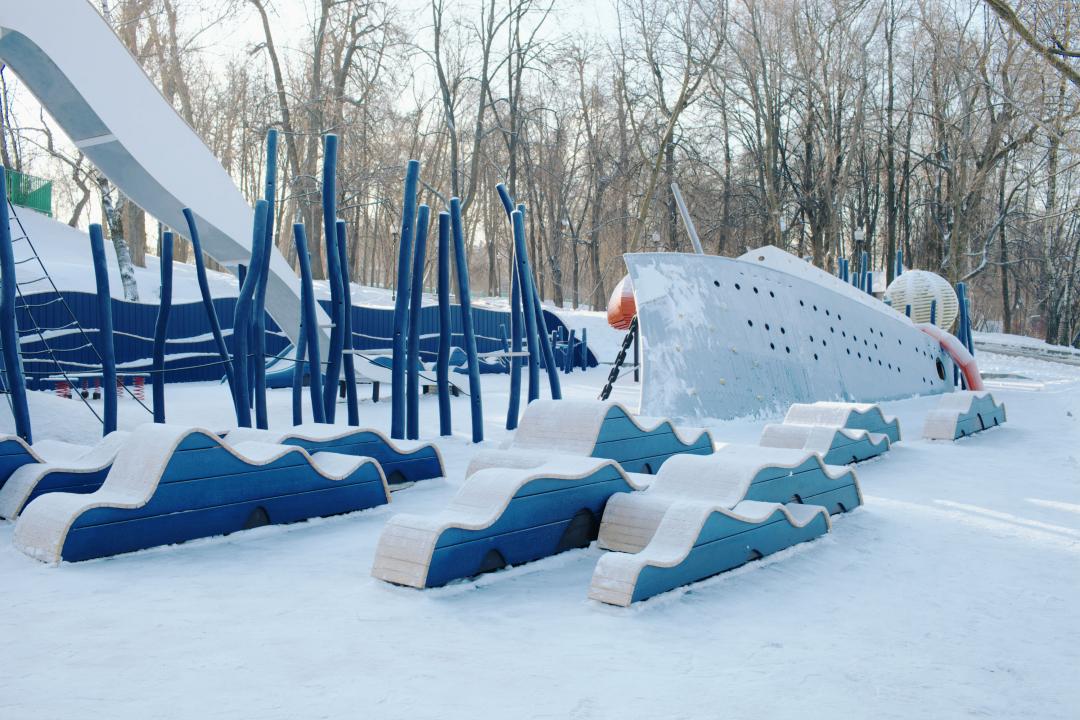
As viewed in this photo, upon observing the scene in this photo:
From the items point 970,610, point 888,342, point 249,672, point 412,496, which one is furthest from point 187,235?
point 888,342

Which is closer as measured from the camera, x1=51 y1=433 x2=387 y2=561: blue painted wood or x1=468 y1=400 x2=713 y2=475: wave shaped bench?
x1=51 y1=433 x2=387 y2=561: blue painted wood

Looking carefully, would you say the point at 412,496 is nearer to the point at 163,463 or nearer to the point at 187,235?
the point at 163,463

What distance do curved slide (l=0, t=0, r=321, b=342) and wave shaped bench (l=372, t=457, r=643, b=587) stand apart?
528cm

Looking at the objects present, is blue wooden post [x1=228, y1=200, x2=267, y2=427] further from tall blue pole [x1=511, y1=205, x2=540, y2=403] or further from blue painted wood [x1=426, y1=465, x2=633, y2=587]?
blue painted wood [x1=426, y1=465, x2=633, y2=587]

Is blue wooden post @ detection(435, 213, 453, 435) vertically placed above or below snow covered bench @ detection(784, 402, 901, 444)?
above

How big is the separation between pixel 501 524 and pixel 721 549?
1.03 meters

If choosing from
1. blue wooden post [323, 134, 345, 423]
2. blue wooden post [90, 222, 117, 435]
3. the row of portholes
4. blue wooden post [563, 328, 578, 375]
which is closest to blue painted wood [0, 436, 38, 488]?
blue wooden post [90, 222, 117, 435]

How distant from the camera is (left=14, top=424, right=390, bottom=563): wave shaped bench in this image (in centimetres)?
412

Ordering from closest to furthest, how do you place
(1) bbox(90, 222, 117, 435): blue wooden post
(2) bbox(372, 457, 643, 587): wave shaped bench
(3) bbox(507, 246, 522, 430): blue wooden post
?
(2) bbox(372, 457, 643, 587): wave shaped bench < (1) bbox(90, 222, 117, 435): blue wooden post < (3) bbox(507, 246, 522, 430): blue wooden post

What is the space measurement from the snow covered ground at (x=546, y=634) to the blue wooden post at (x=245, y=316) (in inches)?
112

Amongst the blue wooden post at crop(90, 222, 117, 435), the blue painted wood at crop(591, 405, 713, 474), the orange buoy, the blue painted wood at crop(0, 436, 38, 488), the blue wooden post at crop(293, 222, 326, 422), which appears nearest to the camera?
the blue painted wood at crop(0, 436, 38, 488)

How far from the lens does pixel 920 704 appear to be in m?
2.59

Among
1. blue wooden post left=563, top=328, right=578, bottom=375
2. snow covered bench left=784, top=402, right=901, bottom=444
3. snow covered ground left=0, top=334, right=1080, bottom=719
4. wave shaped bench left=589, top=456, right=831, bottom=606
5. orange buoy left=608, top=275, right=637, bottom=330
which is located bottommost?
snow covered ground left=0, top=334, right=1080, bottom=719

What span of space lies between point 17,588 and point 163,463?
900 mm
